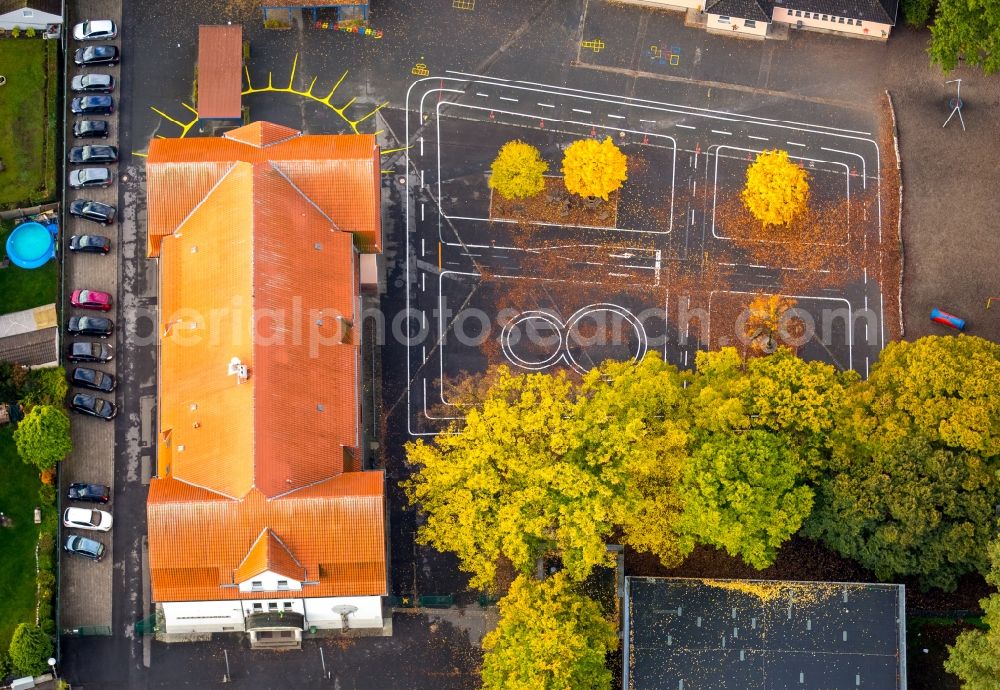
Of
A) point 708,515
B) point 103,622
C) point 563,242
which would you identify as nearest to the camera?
point 708,515

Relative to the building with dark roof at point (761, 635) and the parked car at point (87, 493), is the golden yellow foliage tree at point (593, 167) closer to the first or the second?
the building with dark roof at point (761, 635)

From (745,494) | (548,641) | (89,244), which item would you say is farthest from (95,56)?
(745,494)

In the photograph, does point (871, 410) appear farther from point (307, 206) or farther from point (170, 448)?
point (170, 448)

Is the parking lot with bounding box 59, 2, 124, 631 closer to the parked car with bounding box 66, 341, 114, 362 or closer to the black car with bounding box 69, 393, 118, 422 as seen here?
the parked car with bounding box 66, 341, 114, 362

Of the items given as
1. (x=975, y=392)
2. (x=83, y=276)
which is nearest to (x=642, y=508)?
(x=975, y=392)

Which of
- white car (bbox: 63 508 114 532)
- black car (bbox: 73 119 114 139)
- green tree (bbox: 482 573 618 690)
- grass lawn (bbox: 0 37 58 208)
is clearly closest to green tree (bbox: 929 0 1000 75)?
green tree (bbox: 482 573 618 690)
